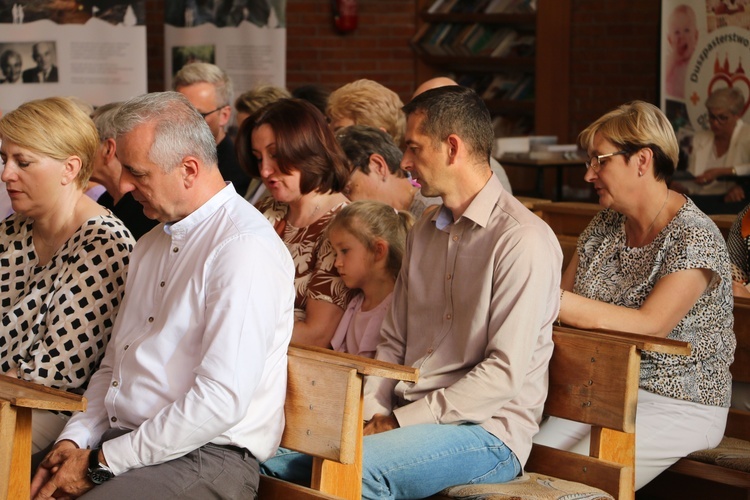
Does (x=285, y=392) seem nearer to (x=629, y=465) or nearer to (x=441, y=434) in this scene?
(x=441, y=434)

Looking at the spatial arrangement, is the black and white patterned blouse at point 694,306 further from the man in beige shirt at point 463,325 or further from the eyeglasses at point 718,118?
the eyeglasses at point 718,118

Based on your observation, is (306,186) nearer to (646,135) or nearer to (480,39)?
(646,135)

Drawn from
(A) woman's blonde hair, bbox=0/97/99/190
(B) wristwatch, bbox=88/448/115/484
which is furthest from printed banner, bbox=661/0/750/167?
(B) wristwatch, bbox=88/448/115/484

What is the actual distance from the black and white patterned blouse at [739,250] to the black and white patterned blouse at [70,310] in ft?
6.42

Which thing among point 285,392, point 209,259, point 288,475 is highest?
point 209,259

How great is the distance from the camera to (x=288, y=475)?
7.91ft

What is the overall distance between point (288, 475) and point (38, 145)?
103 cm

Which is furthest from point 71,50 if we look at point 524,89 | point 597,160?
point 597,160

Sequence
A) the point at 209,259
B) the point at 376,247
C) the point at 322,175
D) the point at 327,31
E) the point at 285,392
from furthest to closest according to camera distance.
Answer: the point at 327,31 < the point at 322,175 < the point at 376,247 < the point at 285,392 < the point at 209,259

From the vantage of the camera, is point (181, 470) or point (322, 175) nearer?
point (181, 470)

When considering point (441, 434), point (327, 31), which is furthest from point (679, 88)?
point (441, 434)

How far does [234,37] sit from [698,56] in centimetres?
284

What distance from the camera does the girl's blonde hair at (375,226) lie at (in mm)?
2967

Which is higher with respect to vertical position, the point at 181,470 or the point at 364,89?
the point at 364,89
